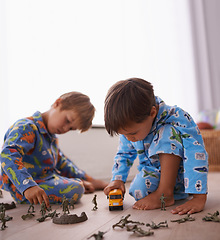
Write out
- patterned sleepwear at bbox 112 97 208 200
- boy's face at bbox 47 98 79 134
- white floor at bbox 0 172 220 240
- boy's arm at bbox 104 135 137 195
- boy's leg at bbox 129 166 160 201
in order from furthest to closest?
boy's face at bbox 47 98 79 134 < boy's arm at bbox 104 135 137 195 < boy's leg at bbox 129 166 160 201 < patterned sleepwear at bbox 112 97 208 200 < white floor at bbox 0 172 220 240

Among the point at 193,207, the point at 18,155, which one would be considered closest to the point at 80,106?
the point at 18,155

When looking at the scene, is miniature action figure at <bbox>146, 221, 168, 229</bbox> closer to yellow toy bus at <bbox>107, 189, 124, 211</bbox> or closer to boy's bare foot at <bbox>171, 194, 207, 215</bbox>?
boy's bare foot at <bbox>171, 194, 207, 215</bbox>

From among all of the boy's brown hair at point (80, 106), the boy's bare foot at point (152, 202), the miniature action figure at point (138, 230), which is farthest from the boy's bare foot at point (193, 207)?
the boy's brown hair at point (80, 106)

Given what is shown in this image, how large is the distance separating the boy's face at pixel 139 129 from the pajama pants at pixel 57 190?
40 centimetres

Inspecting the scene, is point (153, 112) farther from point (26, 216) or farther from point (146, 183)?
point (26, 216)

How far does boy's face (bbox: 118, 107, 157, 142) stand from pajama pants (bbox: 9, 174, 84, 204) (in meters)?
0.40

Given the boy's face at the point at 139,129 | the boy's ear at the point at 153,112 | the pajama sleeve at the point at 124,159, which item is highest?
the boy's ear at the point at 153,112

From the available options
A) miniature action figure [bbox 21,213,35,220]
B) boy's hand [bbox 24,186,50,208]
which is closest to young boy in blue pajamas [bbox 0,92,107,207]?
boy's hand [bbox 24,186,50,208]

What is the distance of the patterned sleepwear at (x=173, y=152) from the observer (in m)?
1.15

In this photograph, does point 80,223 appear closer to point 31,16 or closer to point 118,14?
point 31,16

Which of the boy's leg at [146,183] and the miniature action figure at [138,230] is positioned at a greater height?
the miniature action figure at [138,230]

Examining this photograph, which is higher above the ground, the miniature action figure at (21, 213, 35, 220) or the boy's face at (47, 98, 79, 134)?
the boy's face at (47, 98, 79, 134)

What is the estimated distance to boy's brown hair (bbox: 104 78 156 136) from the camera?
1.12m

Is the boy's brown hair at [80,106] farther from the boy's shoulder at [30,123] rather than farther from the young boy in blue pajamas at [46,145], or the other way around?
the boy's shoulder at [30,123]
